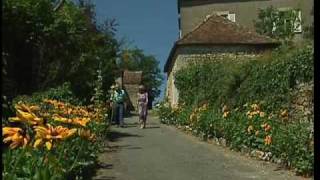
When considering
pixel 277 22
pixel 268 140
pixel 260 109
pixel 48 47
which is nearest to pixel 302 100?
pixel 260 109

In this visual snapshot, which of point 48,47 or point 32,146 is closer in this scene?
point 32,146

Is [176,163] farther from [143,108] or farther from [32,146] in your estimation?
[143,108]

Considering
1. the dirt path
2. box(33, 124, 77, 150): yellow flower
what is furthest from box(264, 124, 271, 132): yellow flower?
box(33, 124, 77, 150): yellow flower

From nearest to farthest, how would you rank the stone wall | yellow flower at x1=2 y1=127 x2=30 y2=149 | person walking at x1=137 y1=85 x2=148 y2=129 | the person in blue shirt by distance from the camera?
yellow flower at x1=2 y1=127 x2=30 y2=149 < the stone wall < the person in blue shirt < person walking at x1=137 y1=85 x2=148 y2=129

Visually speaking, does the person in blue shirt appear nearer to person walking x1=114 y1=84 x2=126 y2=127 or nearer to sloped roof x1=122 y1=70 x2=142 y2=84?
person walking x1=114 y1=84 x2=126 y2=127

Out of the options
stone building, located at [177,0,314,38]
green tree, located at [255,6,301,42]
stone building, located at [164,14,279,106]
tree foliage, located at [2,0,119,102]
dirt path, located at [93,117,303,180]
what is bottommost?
dirt path, located at [93,117,303,180]

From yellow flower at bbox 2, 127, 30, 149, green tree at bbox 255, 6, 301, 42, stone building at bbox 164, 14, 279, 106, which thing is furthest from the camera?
green tree at bbox 255, 6, 301, 42

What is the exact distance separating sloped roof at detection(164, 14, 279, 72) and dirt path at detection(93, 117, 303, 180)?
53.1 ft

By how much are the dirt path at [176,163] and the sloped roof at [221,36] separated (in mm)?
16170

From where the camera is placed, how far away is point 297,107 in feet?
54.4

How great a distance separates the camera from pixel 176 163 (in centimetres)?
1245

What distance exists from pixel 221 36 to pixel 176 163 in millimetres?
21972

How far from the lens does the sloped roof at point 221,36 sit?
3328 centimetres

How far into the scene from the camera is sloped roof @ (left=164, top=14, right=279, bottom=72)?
33281 millimetres
